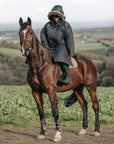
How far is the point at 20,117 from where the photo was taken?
36.1 ft

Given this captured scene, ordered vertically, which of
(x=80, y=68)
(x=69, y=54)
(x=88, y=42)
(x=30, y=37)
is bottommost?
(x=88, y=42)

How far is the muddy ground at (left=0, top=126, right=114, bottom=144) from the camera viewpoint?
7.62 meters

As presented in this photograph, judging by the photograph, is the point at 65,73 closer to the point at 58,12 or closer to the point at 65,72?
the point at 65,72

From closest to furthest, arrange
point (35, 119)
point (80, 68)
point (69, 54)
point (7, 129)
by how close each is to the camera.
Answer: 1. point (69, 54)
2. point (80, 68)
3. point (7, 129)
4. point (35, 119)

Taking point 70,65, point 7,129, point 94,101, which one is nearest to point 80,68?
point 70,65

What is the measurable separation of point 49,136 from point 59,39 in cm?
308

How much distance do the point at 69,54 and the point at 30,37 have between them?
1.57m

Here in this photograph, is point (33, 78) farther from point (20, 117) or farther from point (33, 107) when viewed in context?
→ point (33, 107)

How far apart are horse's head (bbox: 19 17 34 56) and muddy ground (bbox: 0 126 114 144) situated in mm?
2630

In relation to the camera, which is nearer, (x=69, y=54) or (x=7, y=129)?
(x=69, y=54)

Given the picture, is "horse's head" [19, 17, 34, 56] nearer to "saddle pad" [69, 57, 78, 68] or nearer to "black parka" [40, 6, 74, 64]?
"black parka" [40, 6, 74, 64]

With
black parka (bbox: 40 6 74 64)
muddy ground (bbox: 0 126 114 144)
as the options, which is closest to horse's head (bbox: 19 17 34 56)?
black parka (bbox: 40 6 74 64)

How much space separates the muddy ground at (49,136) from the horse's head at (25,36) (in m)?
2.63

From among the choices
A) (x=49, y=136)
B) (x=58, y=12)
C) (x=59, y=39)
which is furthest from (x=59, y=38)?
(x=49, y=136)
